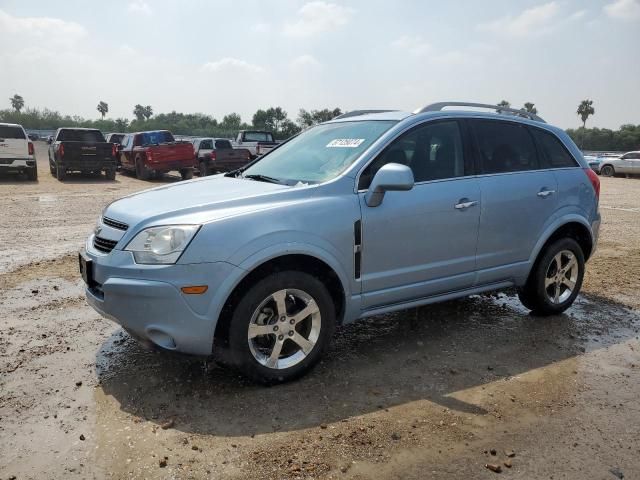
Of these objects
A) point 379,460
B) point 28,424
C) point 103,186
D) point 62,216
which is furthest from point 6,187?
point 379,460

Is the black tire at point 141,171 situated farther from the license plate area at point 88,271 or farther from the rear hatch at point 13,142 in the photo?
the license plate area at point 88,271

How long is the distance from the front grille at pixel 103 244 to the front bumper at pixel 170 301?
225 millimetres

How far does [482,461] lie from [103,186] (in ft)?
53.8

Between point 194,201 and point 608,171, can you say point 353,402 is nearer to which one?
point 194,201

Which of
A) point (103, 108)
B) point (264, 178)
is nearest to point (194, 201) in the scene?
point (264, 178)

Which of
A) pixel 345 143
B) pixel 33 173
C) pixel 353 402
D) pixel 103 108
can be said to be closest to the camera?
pixel 353 402

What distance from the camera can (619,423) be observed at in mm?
3186

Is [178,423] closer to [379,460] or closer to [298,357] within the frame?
[298,357]

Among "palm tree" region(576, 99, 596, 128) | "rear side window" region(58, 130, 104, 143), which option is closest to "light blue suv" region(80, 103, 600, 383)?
"rear side window" region(58, 130, 104, 143)

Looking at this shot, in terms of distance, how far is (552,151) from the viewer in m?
4.99

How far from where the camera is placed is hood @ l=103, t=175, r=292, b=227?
11.1 feet

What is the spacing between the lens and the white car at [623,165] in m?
28.4

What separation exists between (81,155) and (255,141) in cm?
754

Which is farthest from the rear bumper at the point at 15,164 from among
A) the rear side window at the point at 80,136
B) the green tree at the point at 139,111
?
the green tree at the point at 139,111
